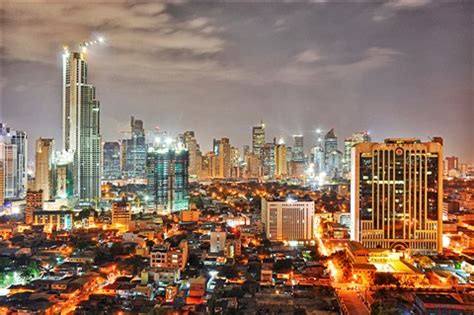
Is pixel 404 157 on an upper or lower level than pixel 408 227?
upper

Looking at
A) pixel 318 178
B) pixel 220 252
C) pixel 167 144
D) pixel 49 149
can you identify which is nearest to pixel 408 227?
pixel 220 252

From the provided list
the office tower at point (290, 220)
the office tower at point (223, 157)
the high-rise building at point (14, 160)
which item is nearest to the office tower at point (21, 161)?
the high-rise building at point (14, 160)

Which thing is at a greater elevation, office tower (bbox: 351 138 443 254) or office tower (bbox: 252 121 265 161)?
office tower (bbox: 252 121 265 161)

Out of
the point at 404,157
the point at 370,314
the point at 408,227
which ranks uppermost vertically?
the point at 404,157

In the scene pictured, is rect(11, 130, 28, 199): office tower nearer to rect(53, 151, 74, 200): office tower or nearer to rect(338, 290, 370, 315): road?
rect(53, 151, 74, 200): office tower

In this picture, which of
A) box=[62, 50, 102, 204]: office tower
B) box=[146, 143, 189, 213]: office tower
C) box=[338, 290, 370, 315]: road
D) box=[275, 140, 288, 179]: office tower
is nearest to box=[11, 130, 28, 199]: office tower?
box=[62, 50, 102, 204]: office tower

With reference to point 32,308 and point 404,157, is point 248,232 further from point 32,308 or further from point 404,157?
point 32,308
